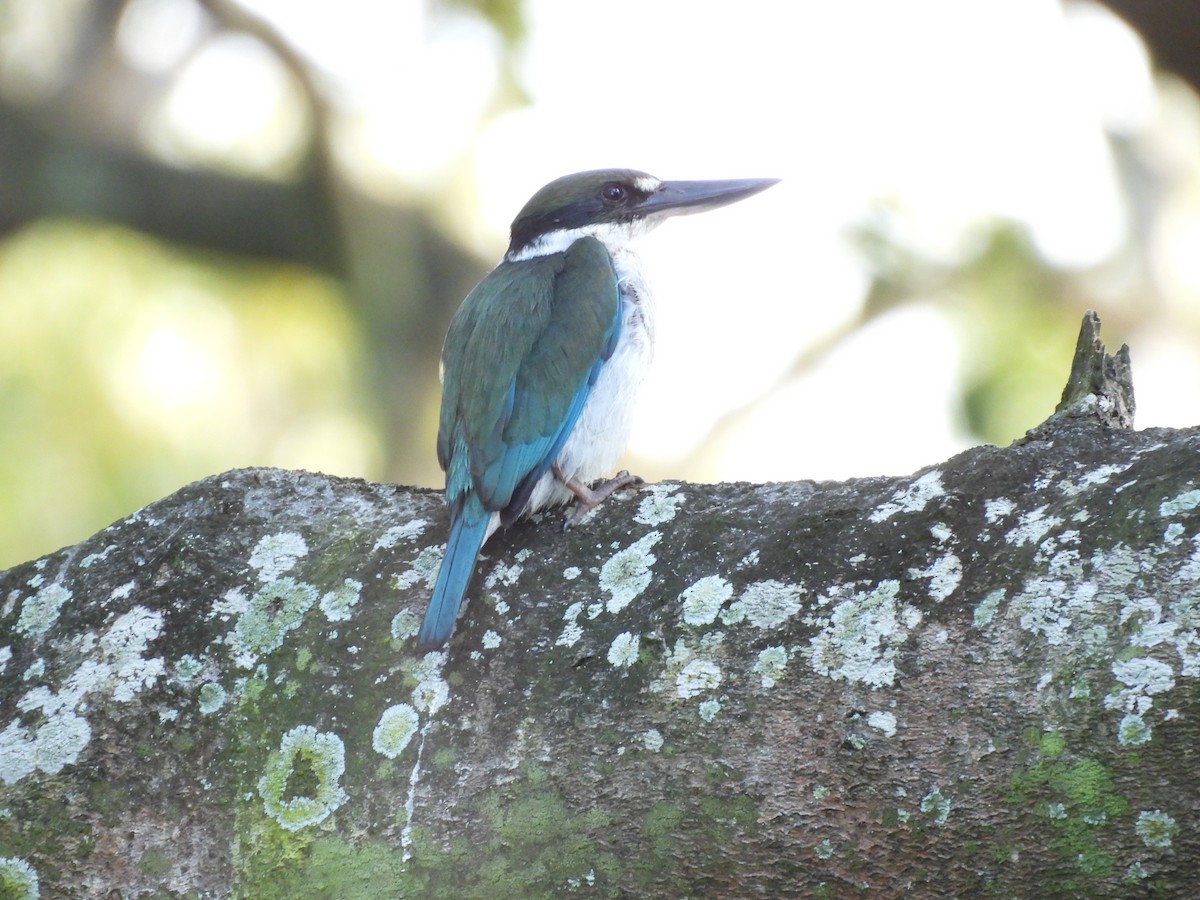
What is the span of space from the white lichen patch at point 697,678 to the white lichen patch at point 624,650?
91 mm

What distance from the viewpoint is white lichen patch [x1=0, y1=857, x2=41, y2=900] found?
2066 millimetres

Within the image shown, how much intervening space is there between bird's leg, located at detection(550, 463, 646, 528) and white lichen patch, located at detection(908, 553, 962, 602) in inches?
28.7

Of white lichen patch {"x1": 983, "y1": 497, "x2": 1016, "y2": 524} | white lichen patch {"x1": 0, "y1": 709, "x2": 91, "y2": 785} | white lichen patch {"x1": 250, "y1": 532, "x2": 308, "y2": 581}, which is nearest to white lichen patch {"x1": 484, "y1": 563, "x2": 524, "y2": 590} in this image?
white lichen patch {"x1": 250, "y1": 532, "x2": 308, "y2": 581}

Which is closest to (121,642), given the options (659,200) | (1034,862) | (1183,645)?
(1034,862)

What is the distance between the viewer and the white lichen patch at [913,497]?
79.8 inches

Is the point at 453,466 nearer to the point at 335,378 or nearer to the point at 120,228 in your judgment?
the point at 120,228

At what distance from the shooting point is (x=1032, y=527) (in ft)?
6.17

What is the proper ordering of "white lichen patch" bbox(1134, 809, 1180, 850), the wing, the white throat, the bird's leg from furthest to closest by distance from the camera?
the white throat < the wing < the bird's leg < "white lichen patch" bbox(1134, 809, 1180, 850)

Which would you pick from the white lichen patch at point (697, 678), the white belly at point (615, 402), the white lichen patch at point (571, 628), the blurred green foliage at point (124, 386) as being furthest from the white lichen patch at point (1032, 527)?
the blurred green foliage at point (124, 386)

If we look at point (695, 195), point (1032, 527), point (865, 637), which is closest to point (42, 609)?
point (865, 637)

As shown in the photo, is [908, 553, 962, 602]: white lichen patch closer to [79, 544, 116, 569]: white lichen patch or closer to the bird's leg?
the bird's leg

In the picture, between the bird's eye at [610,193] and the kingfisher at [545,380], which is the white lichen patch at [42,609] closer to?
the kingfisher at [545,380]

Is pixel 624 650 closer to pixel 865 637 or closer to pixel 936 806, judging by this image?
pixel 865 637

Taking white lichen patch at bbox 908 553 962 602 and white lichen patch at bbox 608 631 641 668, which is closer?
white lichen patch at bbox 908 553 962 602
